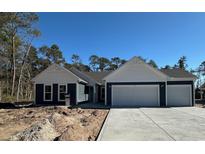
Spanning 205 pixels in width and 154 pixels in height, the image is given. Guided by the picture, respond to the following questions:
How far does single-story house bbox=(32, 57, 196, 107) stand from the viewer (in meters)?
21.8

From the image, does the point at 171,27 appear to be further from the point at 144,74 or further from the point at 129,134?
the point at 129,134

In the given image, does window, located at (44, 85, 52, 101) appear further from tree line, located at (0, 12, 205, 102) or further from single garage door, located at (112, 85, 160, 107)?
tree line, located at (0, 12, 205, 102)

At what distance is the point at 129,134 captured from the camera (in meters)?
7.82

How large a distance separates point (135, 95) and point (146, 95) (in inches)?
41.7

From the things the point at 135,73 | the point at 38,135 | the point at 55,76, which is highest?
the point at 135,73

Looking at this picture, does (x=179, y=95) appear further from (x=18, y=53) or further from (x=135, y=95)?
(x=18, y=53)

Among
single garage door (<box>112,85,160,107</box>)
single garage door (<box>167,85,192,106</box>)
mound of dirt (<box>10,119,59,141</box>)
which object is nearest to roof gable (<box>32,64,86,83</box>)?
single garage door (<box>112,85,160,107</box>)

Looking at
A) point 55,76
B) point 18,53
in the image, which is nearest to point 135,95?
point 55,76

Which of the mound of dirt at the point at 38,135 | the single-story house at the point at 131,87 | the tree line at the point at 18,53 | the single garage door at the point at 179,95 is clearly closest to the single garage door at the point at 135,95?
the single-story house at the point at 131,87

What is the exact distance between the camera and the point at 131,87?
22.1 meters

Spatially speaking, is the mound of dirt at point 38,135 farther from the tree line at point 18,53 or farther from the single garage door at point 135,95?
the tree line at point 18,53
